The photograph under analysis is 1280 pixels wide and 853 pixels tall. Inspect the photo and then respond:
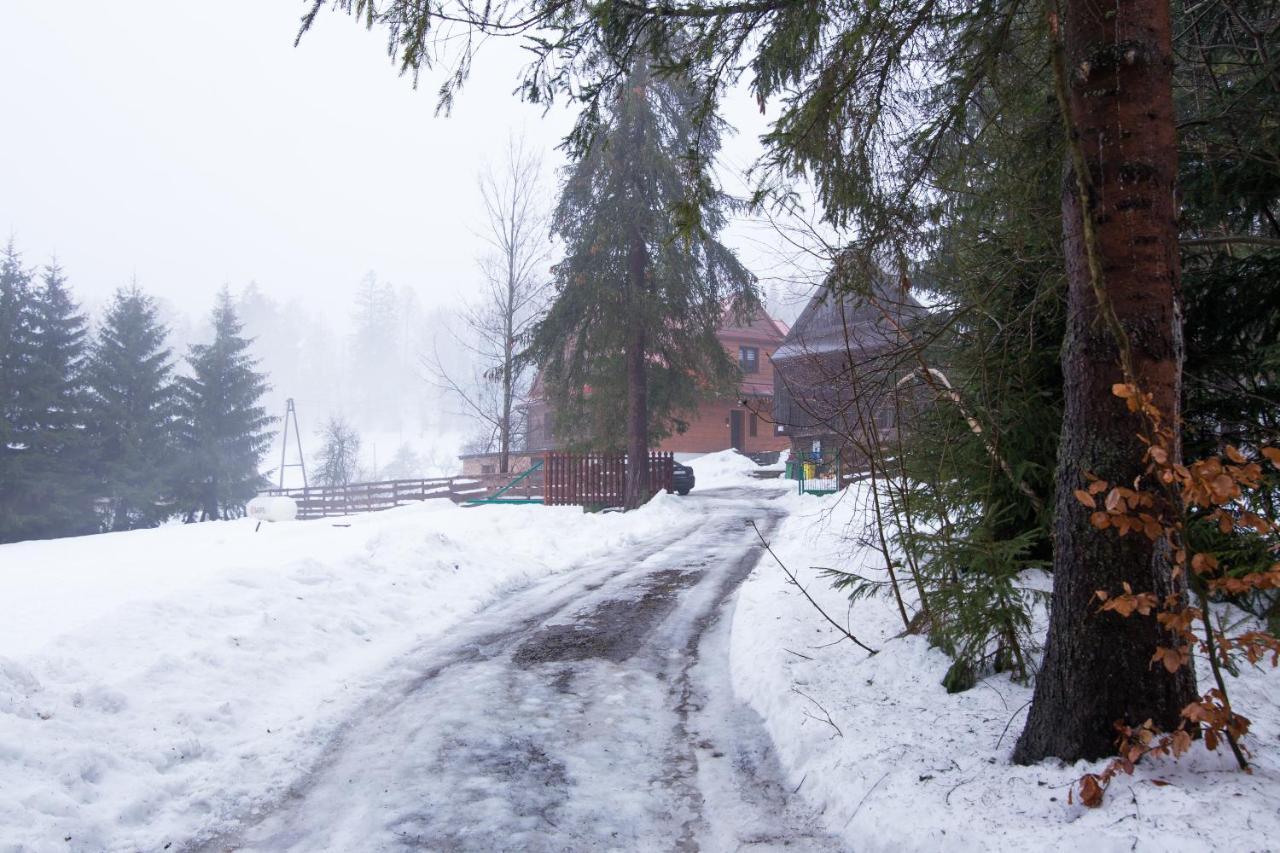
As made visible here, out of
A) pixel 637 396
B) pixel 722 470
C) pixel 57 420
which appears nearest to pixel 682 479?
pixel 637 396

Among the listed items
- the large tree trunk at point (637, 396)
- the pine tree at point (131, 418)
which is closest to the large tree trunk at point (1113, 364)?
the large tree trunk at point (637, 396)

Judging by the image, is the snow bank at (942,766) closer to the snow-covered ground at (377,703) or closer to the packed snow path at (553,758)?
the snow-covered ground at (377,703)

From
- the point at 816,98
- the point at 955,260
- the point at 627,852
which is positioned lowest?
the point at 627,852

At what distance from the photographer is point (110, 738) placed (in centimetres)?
455

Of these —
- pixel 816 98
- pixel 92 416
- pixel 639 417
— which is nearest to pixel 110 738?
pixel 816 98

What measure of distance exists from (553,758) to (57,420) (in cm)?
3935

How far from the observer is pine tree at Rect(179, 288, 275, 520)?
40.0m

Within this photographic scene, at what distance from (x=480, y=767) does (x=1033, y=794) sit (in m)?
2.83

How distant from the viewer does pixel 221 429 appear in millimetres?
42125

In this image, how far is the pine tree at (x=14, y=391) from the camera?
104ft

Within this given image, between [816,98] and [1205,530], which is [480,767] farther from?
[816,98]

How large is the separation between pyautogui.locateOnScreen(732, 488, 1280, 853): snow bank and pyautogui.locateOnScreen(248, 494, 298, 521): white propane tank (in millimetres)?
17634

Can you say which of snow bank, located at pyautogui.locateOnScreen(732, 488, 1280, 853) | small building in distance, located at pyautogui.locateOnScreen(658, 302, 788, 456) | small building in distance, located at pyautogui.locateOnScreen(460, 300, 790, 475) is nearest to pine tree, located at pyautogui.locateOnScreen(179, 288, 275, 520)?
small building in distance, located at pyautogui.locateOnScreen(460, 300, 790, 475)

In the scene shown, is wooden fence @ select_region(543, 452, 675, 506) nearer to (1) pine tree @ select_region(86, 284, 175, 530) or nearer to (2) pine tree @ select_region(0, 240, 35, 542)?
(2) pine tree @ select_region(0, 240, 35, 542)
